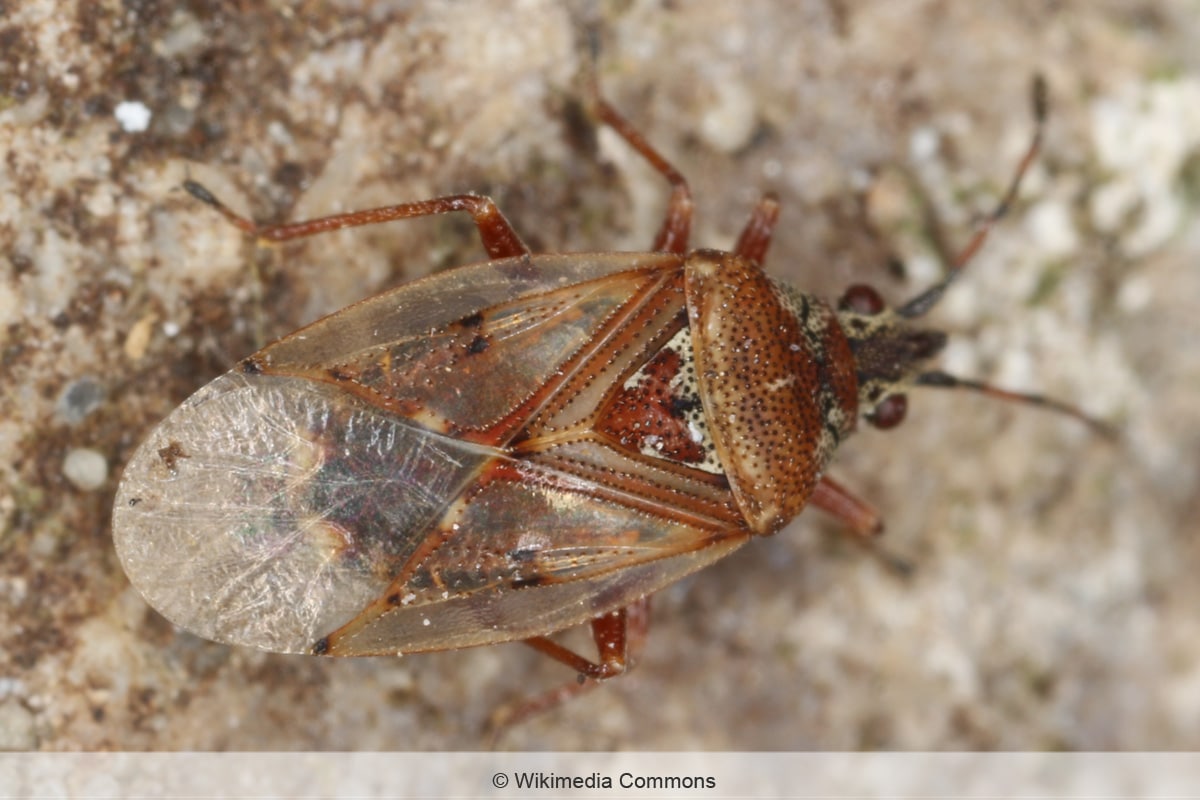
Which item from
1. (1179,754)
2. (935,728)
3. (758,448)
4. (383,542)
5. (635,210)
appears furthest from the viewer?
(1179,754)

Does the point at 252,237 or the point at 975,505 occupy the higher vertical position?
the point at 252,237

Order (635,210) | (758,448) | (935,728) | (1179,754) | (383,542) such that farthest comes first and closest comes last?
(1179,754)
(935,728)
(635,210)
(758,448)
(383,542)

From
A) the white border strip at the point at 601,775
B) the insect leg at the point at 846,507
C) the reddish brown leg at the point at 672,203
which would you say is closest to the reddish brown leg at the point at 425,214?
the reddish brown leg at the point at 672,203

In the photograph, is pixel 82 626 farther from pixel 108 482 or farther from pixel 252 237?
pixel 252 237

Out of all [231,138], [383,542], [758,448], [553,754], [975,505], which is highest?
[231,138]

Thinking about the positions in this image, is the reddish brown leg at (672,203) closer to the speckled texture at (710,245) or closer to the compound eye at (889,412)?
the speckled texture at (710,245)

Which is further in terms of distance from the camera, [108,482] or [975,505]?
[975,505]

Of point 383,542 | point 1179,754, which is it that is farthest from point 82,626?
point 1179,754

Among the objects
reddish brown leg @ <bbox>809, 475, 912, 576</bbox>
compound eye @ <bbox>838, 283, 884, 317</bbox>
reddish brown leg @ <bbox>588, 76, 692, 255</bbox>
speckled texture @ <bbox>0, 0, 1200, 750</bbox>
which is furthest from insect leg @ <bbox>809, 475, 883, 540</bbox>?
reddish brown leg @ <bbox>588, 76, 692, 255</bbox>

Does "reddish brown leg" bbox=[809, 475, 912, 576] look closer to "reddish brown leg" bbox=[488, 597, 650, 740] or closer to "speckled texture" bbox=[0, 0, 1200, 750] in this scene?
"speckled texture" bbox=[0, 0, 1200, 750]
